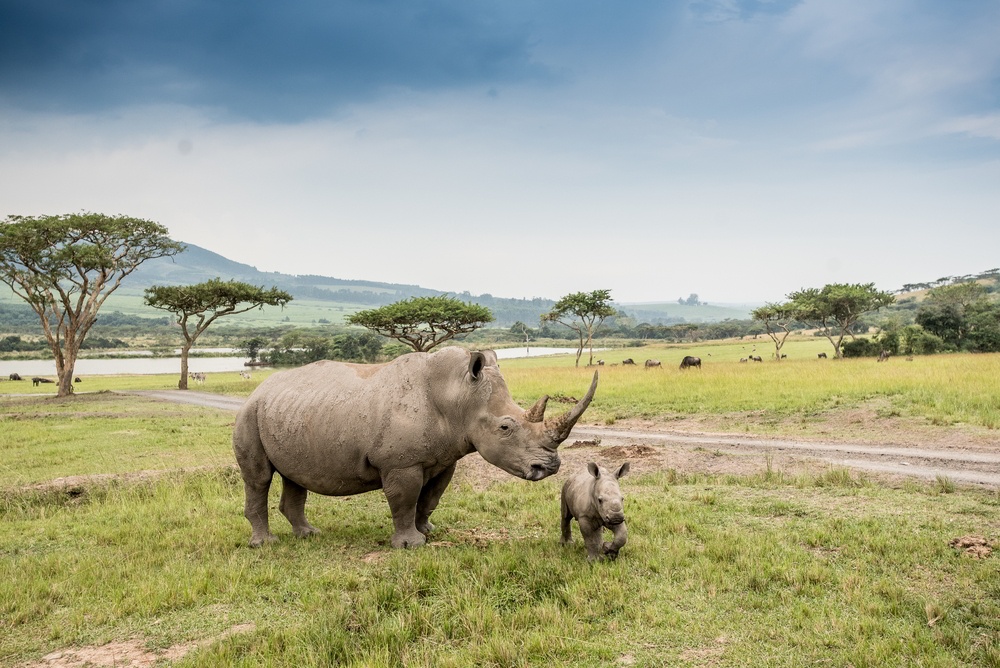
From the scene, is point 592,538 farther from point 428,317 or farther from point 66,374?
point 66,374

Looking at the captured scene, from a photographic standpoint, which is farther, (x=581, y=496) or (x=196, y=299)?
(x=196, y=299)

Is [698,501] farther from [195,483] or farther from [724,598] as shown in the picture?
[195,483]

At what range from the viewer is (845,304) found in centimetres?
5141

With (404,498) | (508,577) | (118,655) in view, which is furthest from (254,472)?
(508,577)

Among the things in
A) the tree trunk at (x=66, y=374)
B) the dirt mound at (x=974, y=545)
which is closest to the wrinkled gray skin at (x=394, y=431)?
the dirt mound at (x=974, y=545)

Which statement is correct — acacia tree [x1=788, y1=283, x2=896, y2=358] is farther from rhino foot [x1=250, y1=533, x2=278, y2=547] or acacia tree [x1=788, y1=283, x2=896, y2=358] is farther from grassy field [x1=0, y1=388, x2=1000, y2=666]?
rhino foot [x1=250, y1=533, x2=278, y2=547]

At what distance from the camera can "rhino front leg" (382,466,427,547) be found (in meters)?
6.90

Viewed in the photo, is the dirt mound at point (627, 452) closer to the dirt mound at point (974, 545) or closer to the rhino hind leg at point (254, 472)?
the dirt mound at point (974, 545)

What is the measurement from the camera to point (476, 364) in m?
6.75

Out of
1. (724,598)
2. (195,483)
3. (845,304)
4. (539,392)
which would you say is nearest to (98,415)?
(195,483)

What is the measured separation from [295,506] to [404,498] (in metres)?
1.98

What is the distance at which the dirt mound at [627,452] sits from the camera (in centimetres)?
1360

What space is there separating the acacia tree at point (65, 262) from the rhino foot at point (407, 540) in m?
32.7

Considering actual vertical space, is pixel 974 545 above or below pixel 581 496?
below
